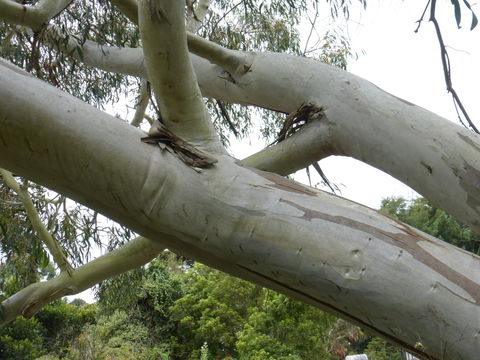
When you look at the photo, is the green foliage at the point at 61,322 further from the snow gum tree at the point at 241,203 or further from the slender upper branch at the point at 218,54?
the snow gum tree at the point at 241,203

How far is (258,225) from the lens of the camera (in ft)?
3.68

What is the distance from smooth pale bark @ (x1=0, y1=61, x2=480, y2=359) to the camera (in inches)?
41.2

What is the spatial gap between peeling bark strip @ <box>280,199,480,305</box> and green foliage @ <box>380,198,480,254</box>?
11857 mm

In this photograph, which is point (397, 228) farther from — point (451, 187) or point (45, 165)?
point (45, 165)

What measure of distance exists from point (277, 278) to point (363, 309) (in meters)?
0.17

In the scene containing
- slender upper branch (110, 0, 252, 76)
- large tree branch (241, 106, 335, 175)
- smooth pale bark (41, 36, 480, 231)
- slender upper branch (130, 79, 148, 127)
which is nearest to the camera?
smooth pale bark (41, 36, 480, 231)

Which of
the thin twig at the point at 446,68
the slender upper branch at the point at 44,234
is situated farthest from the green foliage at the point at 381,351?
the thin twig at the point at 446,68

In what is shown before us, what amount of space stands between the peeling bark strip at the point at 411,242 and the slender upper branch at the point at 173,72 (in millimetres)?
290

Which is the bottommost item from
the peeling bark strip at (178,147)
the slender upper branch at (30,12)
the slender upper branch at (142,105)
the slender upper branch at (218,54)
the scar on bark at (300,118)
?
the peeling bark strip at (178,147)

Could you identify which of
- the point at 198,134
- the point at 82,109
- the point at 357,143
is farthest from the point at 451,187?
the point at 82,109

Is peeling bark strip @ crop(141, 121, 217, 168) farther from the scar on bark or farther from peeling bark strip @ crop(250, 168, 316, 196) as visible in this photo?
the scar on bark

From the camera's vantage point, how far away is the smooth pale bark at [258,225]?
3.43 ft

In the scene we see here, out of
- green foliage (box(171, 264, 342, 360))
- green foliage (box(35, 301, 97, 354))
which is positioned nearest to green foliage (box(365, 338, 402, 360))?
green foliage (box(171, 264, 342, 360))

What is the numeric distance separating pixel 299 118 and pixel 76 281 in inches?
43.4
